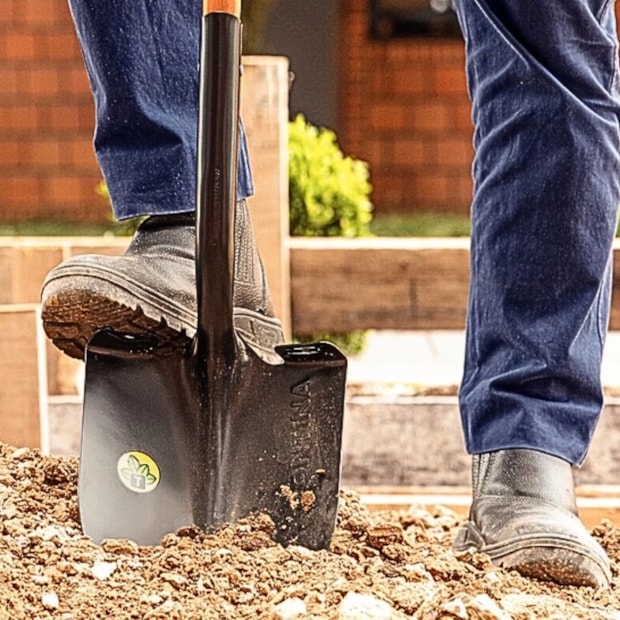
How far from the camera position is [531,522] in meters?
1.29

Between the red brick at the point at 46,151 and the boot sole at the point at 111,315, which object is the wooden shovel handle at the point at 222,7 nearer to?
the boot sole at the point at 111,315

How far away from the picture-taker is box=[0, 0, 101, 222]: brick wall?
727cm

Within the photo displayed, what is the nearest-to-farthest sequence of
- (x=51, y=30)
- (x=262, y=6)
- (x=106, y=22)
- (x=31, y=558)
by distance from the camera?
1. (x=31, y=558)
2. (x=106, y=22)
3. (x=262, y=6)
4. (x=51, y=30)

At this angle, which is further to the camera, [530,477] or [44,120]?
[44,120]

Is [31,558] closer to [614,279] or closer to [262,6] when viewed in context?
[614,279]

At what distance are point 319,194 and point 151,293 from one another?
7.34 feet

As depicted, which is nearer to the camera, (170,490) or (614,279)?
(170,490)

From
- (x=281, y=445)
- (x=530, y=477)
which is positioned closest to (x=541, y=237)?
(x=530, y=477)

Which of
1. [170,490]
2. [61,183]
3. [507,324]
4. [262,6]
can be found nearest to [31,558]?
[170,490]

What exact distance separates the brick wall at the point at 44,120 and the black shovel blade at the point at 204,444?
6.18 meters

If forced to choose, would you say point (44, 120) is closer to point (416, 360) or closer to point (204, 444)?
point (416, 360)

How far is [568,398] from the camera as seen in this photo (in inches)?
53.6

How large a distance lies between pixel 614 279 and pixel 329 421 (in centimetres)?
128

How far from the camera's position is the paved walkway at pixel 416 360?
151 inches
